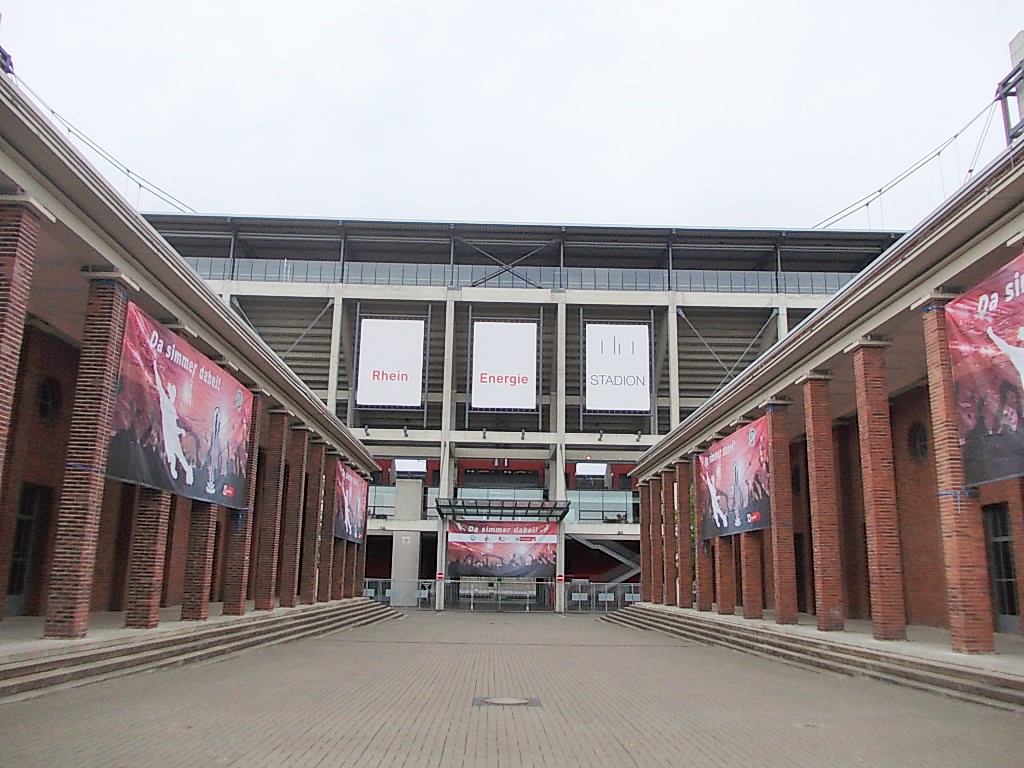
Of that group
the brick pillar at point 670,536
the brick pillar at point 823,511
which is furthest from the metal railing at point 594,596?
the brick pillar at point 823,511

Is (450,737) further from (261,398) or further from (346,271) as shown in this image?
(346,271)

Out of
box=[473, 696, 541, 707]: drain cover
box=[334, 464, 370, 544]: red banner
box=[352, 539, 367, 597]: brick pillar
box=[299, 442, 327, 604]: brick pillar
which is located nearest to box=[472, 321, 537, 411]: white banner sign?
box=[334, 464, 370, 544]: red banner

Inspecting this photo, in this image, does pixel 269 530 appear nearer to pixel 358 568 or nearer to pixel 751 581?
pixel 751 581

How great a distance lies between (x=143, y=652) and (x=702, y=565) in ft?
63.8

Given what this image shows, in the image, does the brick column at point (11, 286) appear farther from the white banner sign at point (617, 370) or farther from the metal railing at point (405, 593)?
the metal railing at point (405, 593)

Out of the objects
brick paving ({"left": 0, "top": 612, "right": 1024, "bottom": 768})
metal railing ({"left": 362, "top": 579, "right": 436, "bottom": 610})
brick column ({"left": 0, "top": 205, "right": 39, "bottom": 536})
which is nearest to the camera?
brick paving ({"left": 0, "top": 612, "right": 1024, "bottom": 768})

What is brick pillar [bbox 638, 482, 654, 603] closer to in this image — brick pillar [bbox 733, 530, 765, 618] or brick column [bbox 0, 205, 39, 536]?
brick pillar [bbox 733, 530, 765, 618]

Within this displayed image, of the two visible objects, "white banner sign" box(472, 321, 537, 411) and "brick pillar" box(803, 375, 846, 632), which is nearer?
"brick pillar" box(803, 375, 846, 632)

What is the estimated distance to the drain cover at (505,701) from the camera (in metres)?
10.1

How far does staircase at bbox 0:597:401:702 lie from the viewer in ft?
31.0

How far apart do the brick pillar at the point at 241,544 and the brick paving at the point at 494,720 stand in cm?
501

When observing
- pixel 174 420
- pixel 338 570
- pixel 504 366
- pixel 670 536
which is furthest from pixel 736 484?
pixel 504 366

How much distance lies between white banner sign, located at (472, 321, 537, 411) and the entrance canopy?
4.65 meters

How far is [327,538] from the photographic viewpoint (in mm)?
29688
